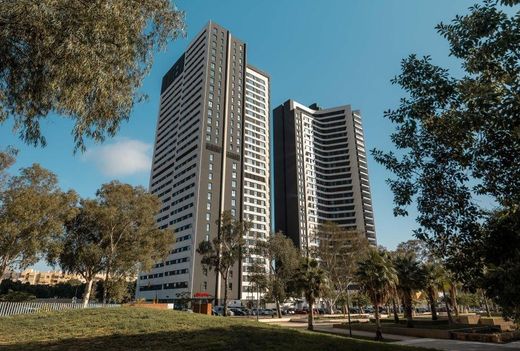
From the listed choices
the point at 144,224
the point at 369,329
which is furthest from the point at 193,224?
the point at 369,329

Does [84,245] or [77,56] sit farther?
[84,245]

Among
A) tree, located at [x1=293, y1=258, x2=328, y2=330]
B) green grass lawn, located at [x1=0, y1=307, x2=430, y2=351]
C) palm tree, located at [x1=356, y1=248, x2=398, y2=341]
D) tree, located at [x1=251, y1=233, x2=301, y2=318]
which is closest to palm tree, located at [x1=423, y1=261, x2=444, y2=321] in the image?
palm tree, located at [x1=356, y1=248, x2=398, y2=341]

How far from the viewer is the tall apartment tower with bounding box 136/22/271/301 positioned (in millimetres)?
98188

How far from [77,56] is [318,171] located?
148 meters

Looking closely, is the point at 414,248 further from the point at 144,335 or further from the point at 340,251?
the point at 144,335

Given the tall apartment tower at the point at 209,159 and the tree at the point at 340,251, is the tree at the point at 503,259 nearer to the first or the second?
the tree at the point at 340,251

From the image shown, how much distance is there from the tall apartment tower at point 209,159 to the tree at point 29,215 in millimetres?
59309

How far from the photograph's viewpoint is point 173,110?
135m

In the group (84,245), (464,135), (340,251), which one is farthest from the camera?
(340,251)

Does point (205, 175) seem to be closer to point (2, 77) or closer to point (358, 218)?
point (358, 218)

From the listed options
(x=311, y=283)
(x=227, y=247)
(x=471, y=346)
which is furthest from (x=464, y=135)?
(x=227, y=247)

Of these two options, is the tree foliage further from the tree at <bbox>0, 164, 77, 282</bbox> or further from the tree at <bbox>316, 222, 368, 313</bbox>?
the tree at <bbox>316, 222, 368, 313</bbox>

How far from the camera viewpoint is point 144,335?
19.0m

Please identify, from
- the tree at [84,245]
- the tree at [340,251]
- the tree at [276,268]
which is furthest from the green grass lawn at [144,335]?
the tree at [340,251]
